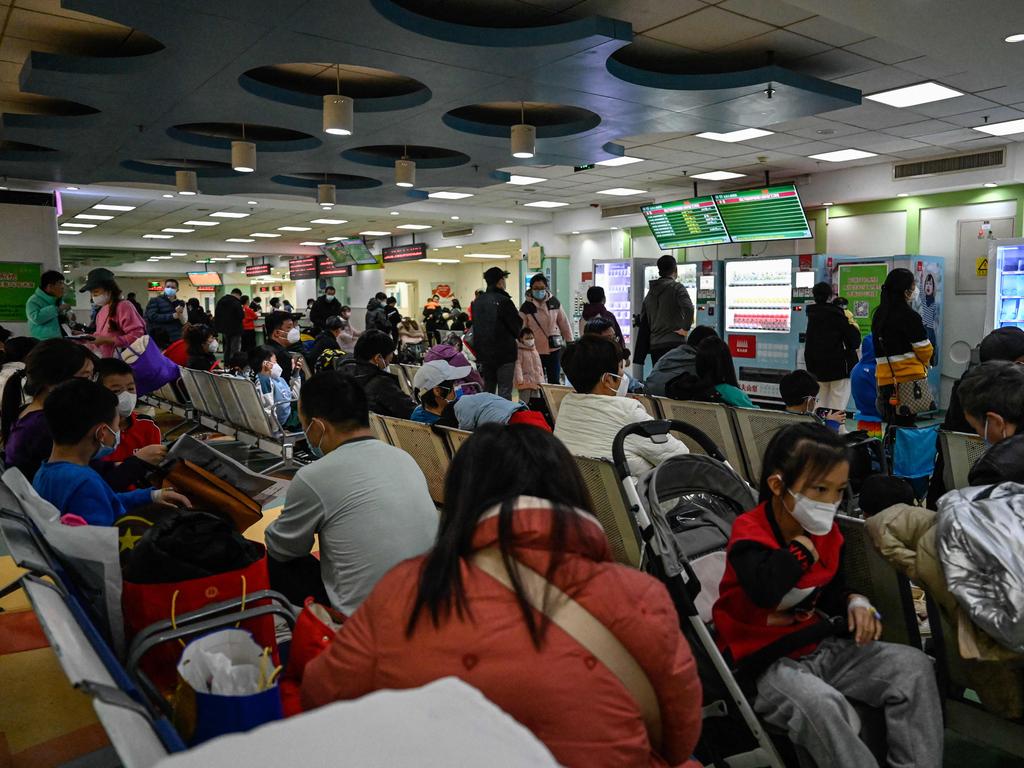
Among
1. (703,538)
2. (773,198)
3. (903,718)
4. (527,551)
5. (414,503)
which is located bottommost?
(903,718)

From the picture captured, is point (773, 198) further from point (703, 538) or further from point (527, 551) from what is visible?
point (527, 551)

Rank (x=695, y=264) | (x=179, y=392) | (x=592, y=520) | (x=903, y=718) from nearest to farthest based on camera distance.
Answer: (x=592, y=520) < (x=903, y=718) < (x=179, y=392) < (x=695, y=264)

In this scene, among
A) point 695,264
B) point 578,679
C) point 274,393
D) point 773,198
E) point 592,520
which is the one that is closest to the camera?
point 578,679

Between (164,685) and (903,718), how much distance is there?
184cm

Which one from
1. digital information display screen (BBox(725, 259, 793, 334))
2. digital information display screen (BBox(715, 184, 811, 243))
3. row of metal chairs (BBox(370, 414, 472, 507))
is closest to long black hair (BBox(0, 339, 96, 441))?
row of metal chairs (BBox(370, 414, 472, 507))

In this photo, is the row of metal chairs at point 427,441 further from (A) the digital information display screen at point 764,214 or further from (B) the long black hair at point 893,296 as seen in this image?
(A) the digital information display screen at point 764,214

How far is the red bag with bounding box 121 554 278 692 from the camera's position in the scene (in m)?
1.90

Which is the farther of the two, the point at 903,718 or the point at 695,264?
the point at 695,264

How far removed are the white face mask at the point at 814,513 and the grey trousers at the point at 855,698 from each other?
1.03 feet

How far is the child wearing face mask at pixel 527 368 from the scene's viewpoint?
26.7 feet

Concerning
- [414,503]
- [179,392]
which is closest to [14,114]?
[179,392]

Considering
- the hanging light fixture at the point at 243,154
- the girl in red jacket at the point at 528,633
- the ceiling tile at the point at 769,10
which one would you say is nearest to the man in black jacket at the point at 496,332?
the hanging light fixture at the point at 243,154

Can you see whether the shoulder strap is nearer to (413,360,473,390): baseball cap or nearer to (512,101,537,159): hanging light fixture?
(413,360,473,390): baseball cap

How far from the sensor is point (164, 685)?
1907 millimetres
